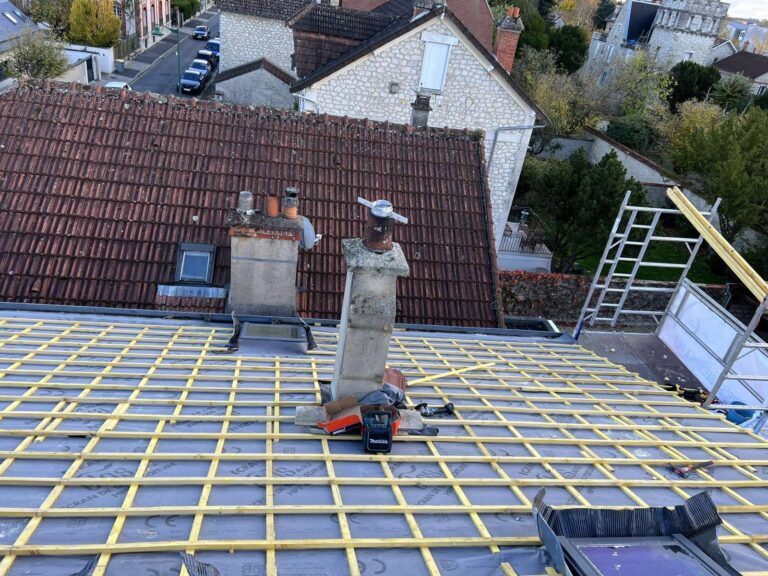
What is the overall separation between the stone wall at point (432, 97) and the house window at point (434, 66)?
136mm

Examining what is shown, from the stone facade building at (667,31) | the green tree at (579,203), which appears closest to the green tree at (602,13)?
the stone facade building at (667,31)

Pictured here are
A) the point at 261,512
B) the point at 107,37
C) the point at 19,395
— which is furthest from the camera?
the point at 107,37

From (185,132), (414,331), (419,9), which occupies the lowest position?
(414,331)

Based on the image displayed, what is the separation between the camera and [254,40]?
26516 millimetres

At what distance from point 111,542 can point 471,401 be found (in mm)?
3704

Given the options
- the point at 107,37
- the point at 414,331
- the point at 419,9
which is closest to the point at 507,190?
the point at 419,9

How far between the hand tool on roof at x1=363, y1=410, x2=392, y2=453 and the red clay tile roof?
4.62 m

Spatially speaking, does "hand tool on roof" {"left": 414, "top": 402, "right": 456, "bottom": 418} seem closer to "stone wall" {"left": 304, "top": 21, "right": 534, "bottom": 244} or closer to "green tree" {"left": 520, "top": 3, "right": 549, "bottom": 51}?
"stone wall" {"left": 304, "top": 21, "right": 534, "bottom": 244}

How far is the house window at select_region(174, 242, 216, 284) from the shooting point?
866 centimetres

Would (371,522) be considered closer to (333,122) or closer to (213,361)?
(213,361)

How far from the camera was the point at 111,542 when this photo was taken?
10.5 ft

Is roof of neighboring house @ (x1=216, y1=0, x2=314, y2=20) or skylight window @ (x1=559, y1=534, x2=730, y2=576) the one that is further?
roof of neighboring house @ (x1=216, y1=0, x2=314, y2=20)

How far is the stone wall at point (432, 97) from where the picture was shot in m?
14.1

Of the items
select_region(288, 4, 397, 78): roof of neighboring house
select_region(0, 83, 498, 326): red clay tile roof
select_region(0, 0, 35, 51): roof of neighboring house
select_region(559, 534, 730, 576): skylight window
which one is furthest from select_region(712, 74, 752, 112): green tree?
select_region(0, 0, 35, 51): roof of neighboring house
